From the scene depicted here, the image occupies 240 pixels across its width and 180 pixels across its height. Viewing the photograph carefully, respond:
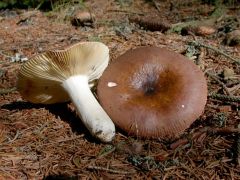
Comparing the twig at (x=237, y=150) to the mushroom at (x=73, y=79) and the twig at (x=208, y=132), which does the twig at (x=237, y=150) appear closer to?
the twig at (x=208, y=132)

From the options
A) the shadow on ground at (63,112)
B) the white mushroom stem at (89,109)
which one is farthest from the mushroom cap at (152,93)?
the shadow on ground at (63,112)

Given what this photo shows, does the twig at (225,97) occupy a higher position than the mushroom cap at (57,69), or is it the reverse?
the mushroom cap at (57,69)

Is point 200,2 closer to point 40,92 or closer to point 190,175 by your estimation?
point 40,92

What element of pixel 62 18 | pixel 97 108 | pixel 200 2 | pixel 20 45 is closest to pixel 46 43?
pixel 20 45

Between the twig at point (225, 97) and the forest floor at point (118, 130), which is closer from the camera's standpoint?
the forest floor at point (118, 130)

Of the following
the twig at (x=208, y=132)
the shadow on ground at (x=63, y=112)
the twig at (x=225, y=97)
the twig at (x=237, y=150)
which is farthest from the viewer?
the twig at (x=225, y=97)

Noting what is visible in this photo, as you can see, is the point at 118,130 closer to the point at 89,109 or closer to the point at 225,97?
the point at 89,109

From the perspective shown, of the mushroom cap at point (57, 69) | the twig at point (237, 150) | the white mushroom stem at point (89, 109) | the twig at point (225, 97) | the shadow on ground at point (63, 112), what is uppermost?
the mushroom cap at point (57, 69)

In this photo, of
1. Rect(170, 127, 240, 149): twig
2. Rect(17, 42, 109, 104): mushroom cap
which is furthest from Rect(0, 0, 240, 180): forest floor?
Rect(17, 42, 109, 104): mushroom cap
